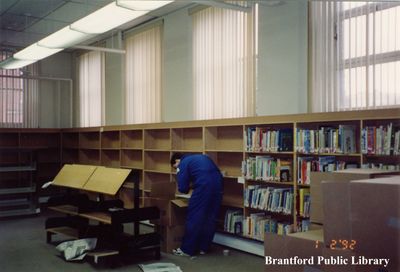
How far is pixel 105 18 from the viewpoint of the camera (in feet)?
13.7

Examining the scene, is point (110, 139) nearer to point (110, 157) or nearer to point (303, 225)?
point (110, 157)

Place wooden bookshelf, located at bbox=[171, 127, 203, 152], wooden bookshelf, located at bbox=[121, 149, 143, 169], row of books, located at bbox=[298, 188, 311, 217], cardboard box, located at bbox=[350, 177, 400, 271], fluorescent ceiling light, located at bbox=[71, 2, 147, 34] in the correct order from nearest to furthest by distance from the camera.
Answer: cardboard box, located at bbox=[350, 177, 400, 271], fluorescent ceiling light, located at bbox=[71, 2, 147, 34], row of books, located at bbox=[298, 188, 311, 217], wooden bookshelf, located at bbox=[171, 127, 203, 152], wooden bookshelf, located at bbox=[121, 149, 143, 169]

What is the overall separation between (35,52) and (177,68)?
2.20 metres

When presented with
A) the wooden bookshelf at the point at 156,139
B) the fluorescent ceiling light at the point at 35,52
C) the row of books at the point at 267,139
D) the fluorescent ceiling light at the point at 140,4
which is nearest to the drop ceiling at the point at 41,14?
the fluorescent ceiling light at the point at 35,52

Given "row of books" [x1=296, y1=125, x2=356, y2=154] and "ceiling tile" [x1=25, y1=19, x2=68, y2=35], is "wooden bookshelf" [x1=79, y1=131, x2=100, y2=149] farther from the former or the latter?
"row of books" [x1=296, y1=125, x2=356, y2=154]

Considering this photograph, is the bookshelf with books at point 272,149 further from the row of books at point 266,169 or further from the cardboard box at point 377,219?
the cardboard box at point 377,219

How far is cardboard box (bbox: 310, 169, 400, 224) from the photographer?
235 centimetres

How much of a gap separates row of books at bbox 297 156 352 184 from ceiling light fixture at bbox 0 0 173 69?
220 centimetres

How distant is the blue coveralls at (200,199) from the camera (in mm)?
5059

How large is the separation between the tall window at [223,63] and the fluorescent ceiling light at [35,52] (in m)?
2.11

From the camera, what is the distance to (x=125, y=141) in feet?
24.9

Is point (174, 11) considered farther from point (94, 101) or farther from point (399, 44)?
point (399, 44)

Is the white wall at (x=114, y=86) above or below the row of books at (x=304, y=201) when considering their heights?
above

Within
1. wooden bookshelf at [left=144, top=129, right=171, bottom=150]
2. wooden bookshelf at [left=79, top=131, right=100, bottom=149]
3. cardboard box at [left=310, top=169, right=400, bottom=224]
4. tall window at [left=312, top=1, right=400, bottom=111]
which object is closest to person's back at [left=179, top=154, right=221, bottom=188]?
tall window at [left=312, top=1, right=400, bottom=111]
